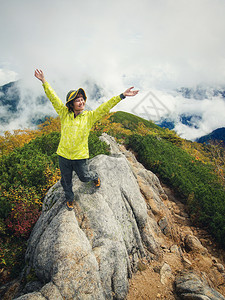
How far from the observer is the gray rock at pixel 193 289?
13.6ft

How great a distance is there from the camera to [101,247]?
382 cm

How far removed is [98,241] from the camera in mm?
3902

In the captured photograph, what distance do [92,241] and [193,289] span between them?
352 centimetres

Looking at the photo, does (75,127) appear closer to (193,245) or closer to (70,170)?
(70,170)

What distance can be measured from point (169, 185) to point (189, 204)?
2.82 metres

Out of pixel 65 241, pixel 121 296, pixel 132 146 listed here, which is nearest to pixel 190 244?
pixel 121 296

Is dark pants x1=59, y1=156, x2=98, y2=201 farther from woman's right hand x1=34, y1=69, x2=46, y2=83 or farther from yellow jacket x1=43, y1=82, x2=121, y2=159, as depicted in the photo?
woman's right hand x1=34, y1=69, x2=46, y2=83

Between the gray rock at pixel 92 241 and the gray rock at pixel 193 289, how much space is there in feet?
4.09

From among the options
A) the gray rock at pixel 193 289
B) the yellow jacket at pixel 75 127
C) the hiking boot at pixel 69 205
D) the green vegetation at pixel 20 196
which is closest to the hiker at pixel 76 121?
the yellow jacket at pixel 75 127

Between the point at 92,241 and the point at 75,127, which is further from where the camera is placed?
the point at 92,241

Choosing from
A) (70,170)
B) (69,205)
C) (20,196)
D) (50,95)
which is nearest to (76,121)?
(50,95)

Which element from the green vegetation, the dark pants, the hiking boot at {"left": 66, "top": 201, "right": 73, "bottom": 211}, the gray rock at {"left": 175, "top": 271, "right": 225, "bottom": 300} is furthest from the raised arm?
the gray rock at {"left": 175, "top": 271, "right": 225, "bottom": 300}

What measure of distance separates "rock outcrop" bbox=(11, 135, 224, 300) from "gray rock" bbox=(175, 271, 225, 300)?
3cm

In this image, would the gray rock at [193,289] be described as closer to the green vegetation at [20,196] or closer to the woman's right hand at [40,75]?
the green vegetation at [20,196]
